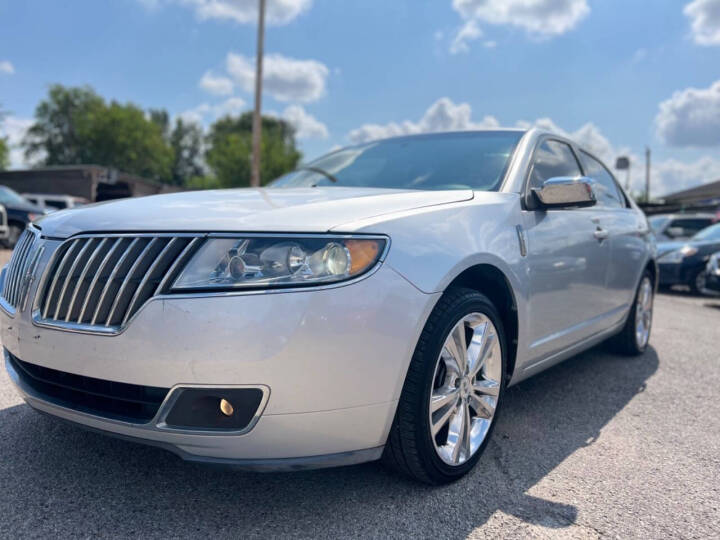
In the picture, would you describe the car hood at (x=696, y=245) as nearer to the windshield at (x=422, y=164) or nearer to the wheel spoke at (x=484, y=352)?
the windshield at (x=422, y=164)

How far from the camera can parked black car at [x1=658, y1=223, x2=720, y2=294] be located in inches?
389

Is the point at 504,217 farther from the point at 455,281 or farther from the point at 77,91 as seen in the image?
the point at 77,91

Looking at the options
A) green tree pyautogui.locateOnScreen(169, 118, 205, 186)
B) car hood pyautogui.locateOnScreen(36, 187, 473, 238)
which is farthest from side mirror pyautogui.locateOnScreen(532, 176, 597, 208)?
green tree pyautogui.locateOnScreen(169, 118, 205, 186)

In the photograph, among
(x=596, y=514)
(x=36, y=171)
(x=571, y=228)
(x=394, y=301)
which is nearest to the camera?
(x=394, y=301)

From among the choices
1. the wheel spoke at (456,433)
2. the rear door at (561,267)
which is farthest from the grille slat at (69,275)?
the rear door at (561,267)

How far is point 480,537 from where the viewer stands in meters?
1.88

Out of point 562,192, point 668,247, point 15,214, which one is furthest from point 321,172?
point 15,214

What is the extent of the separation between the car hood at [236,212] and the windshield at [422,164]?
51 centimetres

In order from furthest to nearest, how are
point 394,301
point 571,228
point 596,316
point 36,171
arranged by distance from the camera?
point 36,171 < point 596,316 < point 571,228 < point 394,301

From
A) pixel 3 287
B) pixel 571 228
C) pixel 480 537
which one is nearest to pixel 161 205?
pixel 3 287

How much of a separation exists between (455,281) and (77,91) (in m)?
66.0

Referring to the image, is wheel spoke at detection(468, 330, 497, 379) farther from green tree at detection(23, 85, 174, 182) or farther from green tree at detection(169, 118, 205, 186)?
green tree at detection(169, 118, 205, 186)

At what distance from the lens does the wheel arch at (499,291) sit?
7.77 ft

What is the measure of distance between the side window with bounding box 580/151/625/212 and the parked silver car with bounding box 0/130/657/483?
165 centimetres
